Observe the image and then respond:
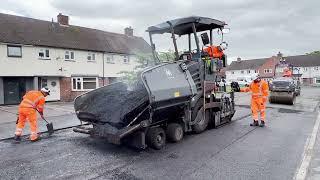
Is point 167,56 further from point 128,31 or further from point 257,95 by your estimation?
point 128,31

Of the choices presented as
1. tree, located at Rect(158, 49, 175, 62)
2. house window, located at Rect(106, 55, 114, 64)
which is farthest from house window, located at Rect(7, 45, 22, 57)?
tree, located at Rect(158, 49, 175, 62)

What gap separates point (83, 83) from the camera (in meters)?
26.1

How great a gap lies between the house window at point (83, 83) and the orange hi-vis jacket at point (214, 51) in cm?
1801

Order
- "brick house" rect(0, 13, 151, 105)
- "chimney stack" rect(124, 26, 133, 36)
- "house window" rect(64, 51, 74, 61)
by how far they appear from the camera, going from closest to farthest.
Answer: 1. "brick house" rect(0, 13, 151, 105)
2. "house window" rect(64, 51, 74, 61)
3. "chimney stack" rect(124, 26, 133, 36)

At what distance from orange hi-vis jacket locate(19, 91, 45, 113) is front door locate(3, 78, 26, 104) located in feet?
48.7

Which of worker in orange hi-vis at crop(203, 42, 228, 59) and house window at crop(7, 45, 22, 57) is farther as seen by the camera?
house window at crop(7, 45, 22, 57)

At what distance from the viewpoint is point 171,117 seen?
25.1 ft

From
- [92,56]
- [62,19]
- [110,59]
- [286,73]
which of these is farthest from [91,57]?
[286,73]

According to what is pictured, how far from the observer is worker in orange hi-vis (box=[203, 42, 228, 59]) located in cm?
938

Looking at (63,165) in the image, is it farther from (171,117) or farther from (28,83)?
(28,83)

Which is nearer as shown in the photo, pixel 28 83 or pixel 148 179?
pixel 148 179

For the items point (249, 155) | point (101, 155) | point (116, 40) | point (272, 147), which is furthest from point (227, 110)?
point (116, 40)

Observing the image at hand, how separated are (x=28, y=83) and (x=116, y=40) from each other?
10675mm

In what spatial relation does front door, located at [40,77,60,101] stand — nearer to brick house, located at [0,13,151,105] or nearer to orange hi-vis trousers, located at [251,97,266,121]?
brick house, located at [0,13,151,105]
